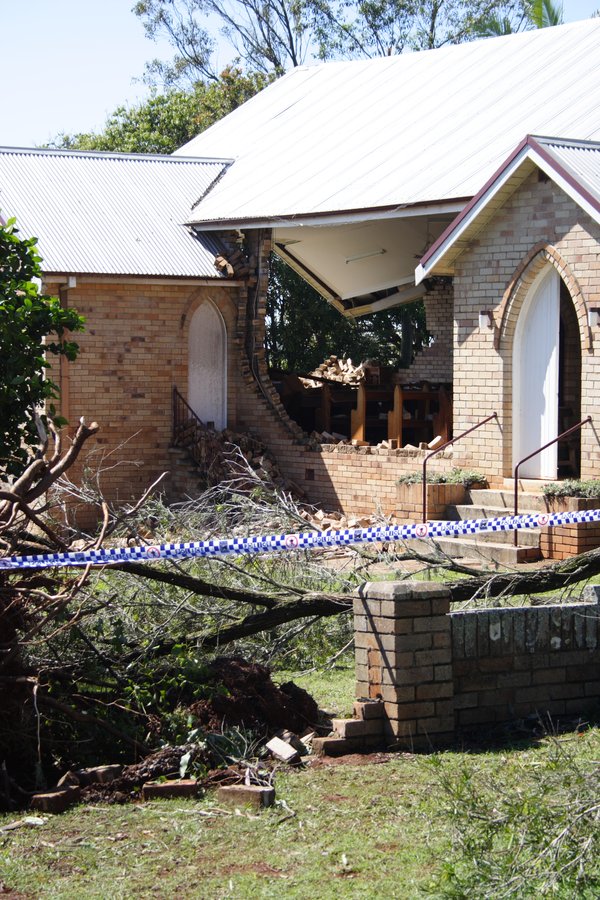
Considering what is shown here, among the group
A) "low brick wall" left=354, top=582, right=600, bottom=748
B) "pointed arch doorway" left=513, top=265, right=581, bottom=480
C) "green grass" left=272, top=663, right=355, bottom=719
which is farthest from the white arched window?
"low brick wall" left=354, top=582, right=600, bottom=748

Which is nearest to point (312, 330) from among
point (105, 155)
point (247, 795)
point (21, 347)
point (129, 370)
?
point (105, 155)

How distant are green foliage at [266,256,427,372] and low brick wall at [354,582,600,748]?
2256 centimetres

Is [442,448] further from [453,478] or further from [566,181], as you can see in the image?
[566,181]

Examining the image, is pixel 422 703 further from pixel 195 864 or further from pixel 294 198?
pixel 294 198

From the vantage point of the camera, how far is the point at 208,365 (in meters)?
21.8

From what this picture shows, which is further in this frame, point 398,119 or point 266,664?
point 398,119

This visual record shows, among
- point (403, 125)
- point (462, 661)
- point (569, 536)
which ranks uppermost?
point (403, 125)

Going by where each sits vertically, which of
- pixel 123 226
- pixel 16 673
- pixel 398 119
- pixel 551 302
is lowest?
pixel 16 673

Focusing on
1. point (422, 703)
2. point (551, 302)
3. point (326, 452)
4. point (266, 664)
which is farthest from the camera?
point (326, 452)

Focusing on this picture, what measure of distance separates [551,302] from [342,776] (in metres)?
10.5

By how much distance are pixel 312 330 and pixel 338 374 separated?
691 cm

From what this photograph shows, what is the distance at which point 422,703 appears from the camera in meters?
7.62

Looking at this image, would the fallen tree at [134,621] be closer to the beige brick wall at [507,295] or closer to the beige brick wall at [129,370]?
the beige brick wall at [507,295]

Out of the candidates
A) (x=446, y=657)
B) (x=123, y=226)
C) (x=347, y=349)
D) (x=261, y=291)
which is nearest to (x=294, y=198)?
(x=261, y=291)
